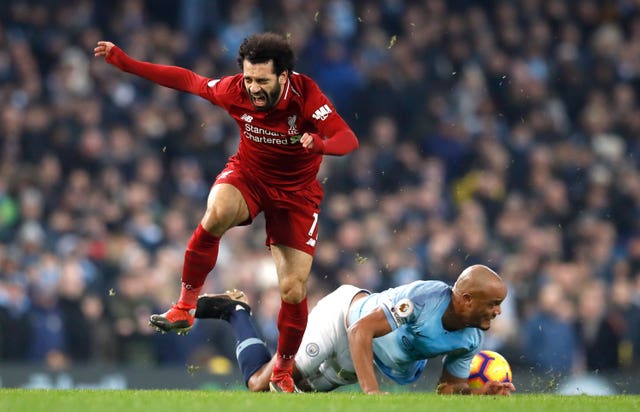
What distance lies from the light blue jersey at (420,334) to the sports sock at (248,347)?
832 mm

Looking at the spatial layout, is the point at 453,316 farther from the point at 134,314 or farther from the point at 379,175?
the point at 379,175

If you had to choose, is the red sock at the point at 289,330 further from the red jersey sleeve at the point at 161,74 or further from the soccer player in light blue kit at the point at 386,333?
the red jersey sleeve at the point at 161,74

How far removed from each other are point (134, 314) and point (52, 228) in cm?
171

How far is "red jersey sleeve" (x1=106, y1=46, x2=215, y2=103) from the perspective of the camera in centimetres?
820

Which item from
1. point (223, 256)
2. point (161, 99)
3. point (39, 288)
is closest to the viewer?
point (39, 288)

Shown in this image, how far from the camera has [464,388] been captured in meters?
8.45

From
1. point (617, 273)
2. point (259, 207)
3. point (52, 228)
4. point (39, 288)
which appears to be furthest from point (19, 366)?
point (617, 273)

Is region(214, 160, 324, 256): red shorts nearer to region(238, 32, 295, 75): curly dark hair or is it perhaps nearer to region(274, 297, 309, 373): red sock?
region(274, 297, 309, 373): red sock

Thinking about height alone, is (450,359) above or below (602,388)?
above

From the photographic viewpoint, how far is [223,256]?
1309 centimetres

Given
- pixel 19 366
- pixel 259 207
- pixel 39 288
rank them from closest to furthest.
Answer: pixel 259 207 < pixel 19 366 < pixel 39 288

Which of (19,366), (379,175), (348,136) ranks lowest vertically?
(19,366)

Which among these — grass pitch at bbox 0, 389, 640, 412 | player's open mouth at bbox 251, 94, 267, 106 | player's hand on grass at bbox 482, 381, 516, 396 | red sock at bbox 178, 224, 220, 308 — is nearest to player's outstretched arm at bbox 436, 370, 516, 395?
player's hand on grass at bbox 482, 381, 516, 396

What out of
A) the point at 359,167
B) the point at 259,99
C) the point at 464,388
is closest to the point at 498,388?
the point at 464,388
